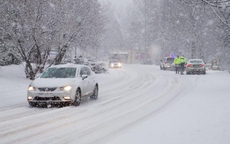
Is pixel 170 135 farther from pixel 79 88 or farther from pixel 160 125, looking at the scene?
pixel 79 88

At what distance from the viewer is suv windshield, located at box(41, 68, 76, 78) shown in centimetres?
1254

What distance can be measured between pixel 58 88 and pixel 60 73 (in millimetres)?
1672

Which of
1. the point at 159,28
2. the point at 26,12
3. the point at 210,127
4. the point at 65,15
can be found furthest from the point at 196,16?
the point at 210,127

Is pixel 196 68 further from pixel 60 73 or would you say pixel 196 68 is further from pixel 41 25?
pixel 60 73

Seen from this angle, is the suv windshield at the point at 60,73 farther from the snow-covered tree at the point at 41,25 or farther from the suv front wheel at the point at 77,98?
the snow-covered tree at the point at 41,25

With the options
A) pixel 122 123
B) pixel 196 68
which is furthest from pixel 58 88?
pixel 196 68

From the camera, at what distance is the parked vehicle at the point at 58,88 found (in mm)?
11117

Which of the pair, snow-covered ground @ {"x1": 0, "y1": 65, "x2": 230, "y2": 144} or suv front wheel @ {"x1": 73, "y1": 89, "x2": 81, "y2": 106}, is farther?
suv front wheel @ {"x1": 73, "y1": 89, "x2": 81, "y2": 106}

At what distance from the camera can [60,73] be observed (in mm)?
12781

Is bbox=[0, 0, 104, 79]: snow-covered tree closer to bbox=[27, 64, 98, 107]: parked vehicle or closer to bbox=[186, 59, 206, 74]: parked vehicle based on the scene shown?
bbox=[27, 64, 98, 107]: parked vehicle

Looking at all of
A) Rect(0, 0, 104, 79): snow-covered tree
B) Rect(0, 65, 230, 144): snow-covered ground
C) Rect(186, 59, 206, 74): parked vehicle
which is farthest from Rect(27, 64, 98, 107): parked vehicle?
Rect(186, 59, 206, 74): parked vehicle

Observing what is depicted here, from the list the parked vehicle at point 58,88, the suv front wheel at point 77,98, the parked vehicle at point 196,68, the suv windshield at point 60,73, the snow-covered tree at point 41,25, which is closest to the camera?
the parked vehicle at point 58,88

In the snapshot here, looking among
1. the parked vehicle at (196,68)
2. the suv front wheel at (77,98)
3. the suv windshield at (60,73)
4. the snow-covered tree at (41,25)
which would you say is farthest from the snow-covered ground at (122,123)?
the parked vehicle at (196,68)

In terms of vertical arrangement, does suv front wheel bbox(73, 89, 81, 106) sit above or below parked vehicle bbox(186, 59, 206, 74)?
below
